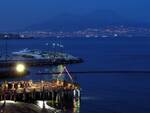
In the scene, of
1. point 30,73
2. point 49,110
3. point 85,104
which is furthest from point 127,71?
point 49,110

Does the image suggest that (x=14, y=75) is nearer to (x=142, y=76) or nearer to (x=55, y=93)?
(x=142, y=76)

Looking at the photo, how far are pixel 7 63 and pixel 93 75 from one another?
66.0 ft

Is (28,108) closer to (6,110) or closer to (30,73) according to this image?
(6,110)

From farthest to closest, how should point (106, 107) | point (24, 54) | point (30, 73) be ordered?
point (24, 54) → point (30, 73) → point (106, 107)

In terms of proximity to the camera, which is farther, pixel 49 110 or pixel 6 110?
pixel 49 110

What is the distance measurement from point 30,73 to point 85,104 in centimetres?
3055

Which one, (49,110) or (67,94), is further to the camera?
(67,94)

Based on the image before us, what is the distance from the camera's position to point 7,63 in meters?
91.6

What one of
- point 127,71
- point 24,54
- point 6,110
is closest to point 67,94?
point 6,110

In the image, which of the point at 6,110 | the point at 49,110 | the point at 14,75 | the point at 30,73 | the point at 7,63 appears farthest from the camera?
the point at 7,63

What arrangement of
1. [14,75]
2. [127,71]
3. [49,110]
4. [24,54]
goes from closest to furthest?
[49,110], [14,75], [127,71], [24,54]

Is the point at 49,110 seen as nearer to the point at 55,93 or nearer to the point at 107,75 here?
the point at 55,93

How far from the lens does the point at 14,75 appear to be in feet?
238

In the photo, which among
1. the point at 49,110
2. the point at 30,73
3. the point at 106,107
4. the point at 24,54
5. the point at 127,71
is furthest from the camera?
the point at 24,54
